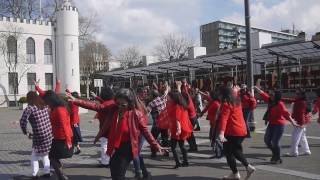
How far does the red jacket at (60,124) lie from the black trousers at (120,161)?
2646mm

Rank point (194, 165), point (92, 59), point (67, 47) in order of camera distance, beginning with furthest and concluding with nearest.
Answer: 1. point (92, 59)
2. point (67, 47)
3. point (194, 165)

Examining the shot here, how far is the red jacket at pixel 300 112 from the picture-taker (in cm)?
1091

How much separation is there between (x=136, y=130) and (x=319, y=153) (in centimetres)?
645

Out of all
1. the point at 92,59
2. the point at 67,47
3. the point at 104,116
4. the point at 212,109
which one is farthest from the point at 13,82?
the point at 104,116

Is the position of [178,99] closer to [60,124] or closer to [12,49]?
[60,124]

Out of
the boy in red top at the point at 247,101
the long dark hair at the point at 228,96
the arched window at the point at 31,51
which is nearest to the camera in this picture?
the long dark hair at the point at 228,96

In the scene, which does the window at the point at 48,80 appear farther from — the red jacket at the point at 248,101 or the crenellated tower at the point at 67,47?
the red jacket at the point at 248,101

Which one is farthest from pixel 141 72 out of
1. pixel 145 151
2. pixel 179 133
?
pixel 179 133

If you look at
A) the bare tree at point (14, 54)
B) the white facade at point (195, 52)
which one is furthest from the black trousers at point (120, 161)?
the bare tree at point (14, 54)

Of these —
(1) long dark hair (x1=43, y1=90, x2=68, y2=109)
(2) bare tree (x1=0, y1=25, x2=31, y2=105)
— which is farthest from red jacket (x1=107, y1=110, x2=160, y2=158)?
(2) bare tree (x1=0, y1=25, x2=31, y2=105)

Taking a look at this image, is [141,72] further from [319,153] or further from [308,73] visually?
[319,153]

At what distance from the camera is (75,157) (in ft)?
38.5

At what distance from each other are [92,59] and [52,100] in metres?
67.4

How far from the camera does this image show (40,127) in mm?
8547
